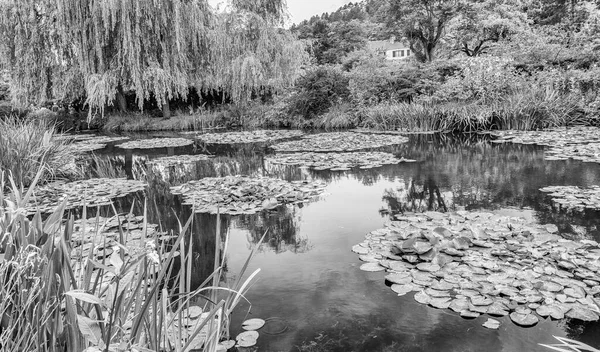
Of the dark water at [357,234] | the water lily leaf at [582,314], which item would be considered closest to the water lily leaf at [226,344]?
the dark water at [357,234]

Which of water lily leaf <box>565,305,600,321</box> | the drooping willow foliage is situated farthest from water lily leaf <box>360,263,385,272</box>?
the drooping willow foliage

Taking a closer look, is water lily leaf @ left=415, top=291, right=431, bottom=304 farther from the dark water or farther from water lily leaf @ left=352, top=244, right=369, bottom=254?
water lily leaf @ left=352, top=244, right=369, bottom=254

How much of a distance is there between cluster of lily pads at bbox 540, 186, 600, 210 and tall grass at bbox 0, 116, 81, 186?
21.7 feet

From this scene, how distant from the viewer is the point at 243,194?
5.29 m

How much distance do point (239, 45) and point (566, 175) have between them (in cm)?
1340

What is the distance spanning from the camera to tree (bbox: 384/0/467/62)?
2273 centimetres

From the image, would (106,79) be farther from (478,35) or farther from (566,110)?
(478,35)

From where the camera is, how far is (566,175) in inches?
231

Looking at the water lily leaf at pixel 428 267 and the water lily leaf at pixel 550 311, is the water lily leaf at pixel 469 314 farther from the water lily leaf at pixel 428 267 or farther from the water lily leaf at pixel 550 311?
the water lily leaf at pixel 428 267

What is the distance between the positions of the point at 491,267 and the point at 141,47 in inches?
559

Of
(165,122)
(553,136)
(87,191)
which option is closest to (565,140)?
(553,136)

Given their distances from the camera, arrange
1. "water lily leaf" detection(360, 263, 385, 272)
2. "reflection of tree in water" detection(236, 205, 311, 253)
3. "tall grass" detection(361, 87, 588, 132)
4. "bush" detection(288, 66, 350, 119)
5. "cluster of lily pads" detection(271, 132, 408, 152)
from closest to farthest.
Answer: "water lily leaf" detection(360, 263, 385, 272) → "reflection of tree in water" detection(236, 205, 311, 253) → "cluster of lily pads" detection(271, 132, 408, 152) → "tall grass" detection(361, 87, 588, 132) → "bush" detection(288, 66, 350, 119)

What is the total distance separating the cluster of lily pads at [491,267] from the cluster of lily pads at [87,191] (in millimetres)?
3799

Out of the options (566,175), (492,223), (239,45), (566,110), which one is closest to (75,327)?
(492,223)
